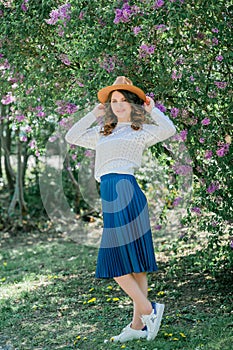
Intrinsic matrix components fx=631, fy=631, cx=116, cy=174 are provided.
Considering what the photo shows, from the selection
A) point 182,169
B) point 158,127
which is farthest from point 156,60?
point 182,169

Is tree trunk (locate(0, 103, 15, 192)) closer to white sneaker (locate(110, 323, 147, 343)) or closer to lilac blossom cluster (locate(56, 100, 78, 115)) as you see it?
lilac blossom cluster (locate(56, 100, 78, 115))

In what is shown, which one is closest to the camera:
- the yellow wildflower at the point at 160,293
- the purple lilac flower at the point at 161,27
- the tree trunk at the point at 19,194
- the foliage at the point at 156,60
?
the purple lilac flower at the point at 161,27

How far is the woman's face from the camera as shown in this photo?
373 centimetres

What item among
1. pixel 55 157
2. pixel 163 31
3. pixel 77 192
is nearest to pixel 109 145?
pixel 163 31

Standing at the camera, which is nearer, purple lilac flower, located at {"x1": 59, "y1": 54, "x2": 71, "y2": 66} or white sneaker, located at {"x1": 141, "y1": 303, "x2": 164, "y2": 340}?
white sneaker, located at {"x1": 141, "y1": 303, "x2": 164, "y2": 340}

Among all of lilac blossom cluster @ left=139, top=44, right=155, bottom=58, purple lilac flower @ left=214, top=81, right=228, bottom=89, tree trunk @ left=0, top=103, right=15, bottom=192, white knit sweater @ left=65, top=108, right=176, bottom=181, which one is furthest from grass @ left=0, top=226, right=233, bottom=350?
tree trunk @ left=0, top=103, right=15, bottom=192

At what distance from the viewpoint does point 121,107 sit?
147 inches

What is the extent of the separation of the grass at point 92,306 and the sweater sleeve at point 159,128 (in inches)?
47.1

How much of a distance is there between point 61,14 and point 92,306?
217 cm

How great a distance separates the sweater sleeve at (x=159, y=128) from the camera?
12.0 feet

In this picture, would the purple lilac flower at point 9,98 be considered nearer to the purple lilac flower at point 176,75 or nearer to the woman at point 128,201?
the purple lilac flower at point 176,75

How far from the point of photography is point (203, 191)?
15.1 feet

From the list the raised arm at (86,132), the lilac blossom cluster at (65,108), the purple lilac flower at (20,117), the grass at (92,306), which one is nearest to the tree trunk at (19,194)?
the grass at (92,306)

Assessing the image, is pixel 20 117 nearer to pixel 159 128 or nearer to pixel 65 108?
pixel 65 108
